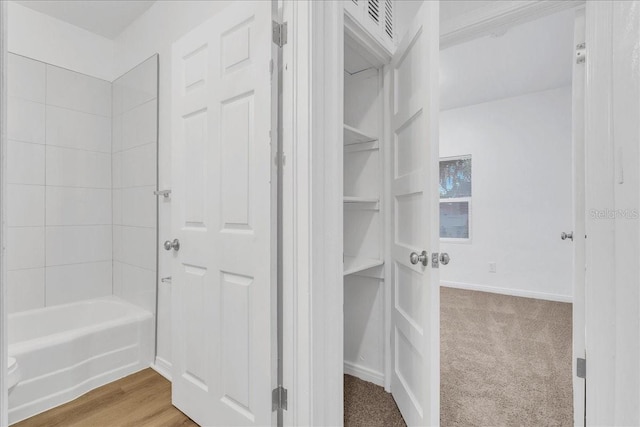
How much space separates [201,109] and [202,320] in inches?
40.0

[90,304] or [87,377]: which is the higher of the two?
[90,304]

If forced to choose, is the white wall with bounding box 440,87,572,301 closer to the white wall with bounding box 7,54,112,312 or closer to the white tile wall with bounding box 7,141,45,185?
the white wall with bounding box 7,54,112,312

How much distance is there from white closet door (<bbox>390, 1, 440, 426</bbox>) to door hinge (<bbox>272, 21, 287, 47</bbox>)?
22.7 inches

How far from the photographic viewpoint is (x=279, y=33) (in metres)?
1.19

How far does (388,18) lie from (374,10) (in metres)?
0.17

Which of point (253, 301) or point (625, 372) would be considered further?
point (253, 301)

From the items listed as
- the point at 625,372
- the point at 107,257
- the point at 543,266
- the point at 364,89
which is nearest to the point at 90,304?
the point at 107,257

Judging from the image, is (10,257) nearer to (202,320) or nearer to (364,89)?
(202,320)

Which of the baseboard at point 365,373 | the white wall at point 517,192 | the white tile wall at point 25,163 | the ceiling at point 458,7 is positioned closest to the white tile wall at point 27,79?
the white tile wall at point 25,163

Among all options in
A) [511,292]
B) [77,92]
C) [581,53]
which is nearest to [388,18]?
[581,53]

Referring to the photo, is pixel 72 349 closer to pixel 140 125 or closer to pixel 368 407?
pixel 140 125

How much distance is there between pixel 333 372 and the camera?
3.78 ft

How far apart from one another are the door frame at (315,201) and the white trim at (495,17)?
270 millimetres

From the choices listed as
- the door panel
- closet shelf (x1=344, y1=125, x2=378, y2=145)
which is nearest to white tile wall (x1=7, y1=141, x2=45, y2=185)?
closet shelf (x1=344, y1=125, x2=378, y2=145)
